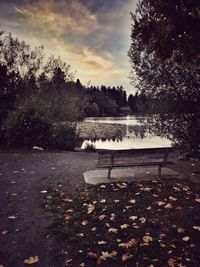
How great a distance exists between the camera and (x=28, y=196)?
7.46m

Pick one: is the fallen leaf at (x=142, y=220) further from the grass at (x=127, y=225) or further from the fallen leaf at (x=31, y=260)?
the fallen leaf at (x=31, y=260)

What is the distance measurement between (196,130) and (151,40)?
4751 millimetres

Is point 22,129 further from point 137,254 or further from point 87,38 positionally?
point 137,254

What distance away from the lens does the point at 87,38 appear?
669 inches

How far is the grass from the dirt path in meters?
0.30

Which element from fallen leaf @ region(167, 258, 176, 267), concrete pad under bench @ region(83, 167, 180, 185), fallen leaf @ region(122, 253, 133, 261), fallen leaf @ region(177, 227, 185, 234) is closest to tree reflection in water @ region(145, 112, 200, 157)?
concrete pad under bench @ region(83, 167, 180, 185)

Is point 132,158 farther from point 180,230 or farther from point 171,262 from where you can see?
point 171,262

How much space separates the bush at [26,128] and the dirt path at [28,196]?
2669 millimetres

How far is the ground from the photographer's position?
15.5 feet

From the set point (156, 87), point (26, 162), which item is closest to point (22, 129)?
point (26, 162)

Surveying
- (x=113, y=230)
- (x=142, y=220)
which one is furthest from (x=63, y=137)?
(x=113, y=230)

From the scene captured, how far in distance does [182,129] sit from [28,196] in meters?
7.68

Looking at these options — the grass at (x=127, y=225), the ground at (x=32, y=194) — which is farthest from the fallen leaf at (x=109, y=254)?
the ground at (x=32, y=194)

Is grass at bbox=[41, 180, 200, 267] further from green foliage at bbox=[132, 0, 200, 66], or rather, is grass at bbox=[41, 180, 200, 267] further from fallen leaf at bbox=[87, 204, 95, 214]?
green foliage at bbox=[132, 0, 200, 66]
